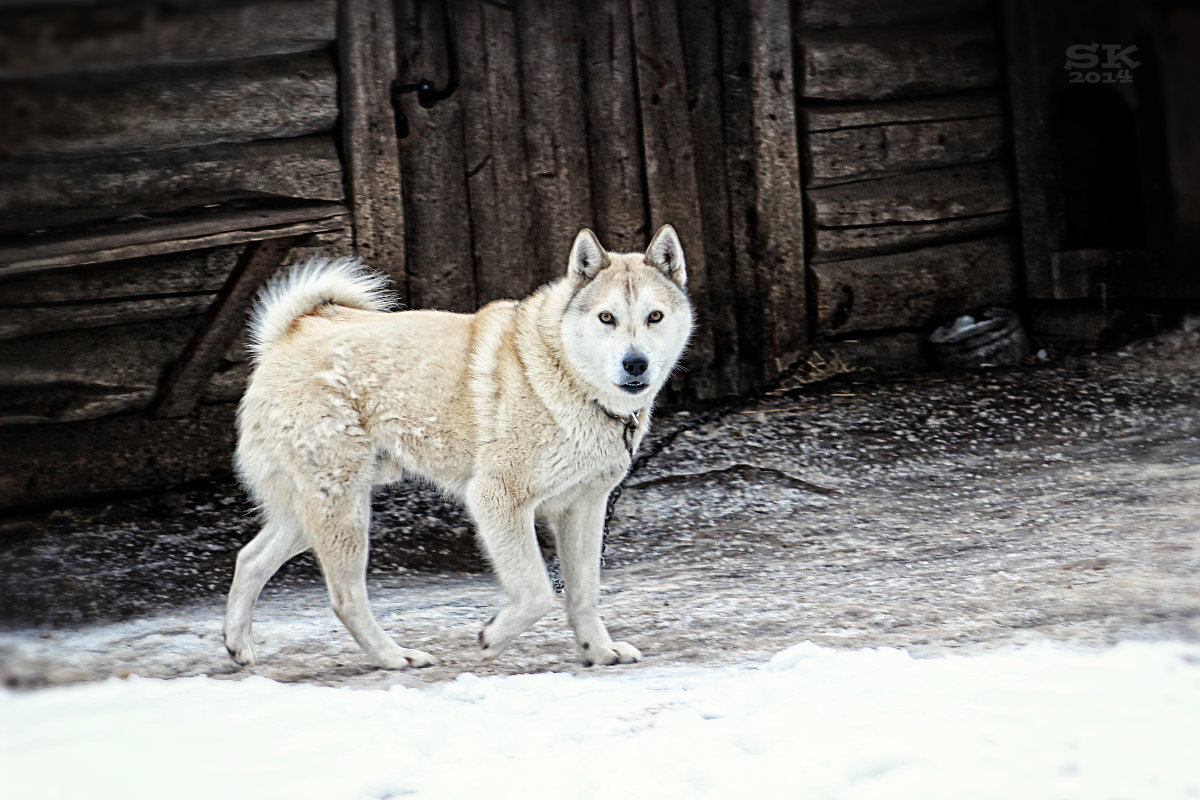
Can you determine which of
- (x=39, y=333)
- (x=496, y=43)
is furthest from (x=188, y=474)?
(x=496, y=43)

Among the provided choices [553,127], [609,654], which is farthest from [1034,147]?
[609,654]

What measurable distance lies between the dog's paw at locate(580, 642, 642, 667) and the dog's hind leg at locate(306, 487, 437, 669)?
1.73 feet

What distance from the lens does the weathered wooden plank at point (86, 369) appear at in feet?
17.9

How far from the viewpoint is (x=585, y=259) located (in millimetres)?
3893

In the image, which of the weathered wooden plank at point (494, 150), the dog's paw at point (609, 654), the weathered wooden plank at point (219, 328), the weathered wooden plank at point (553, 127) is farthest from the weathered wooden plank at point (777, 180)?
the dog's paw at point (609, 654)

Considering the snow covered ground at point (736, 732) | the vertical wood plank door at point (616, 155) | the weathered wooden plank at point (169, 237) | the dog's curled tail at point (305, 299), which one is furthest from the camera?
the vertical wood plank door at point (616, 155)

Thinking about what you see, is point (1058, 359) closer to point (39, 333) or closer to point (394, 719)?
point (394, 719)

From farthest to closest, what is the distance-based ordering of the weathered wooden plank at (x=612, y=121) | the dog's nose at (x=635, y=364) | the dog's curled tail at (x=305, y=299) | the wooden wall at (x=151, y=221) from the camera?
the weathered wooden plank at (x=612, y=121) < the wooden wall at (x=151, y=221) < the dog's curled tail at (x=305, y=299) < the dog's nose at (x=635, y=364)

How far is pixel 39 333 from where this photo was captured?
5.45m

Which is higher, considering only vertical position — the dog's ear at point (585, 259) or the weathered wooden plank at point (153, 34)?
the weathered wooden plank at point (153, 34)

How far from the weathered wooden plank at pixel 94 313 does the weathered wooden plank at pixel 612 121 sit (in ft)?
7.77

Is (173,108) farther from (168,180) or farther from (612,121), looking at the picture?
(612,121)

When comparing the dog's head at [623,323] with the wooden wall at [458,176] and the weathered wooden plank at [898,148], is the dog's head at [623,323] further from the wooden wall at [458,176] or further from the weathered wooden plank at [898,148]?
the weathered wooden plank at [898,148]

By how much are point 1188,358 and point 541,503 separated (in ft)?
16.0
